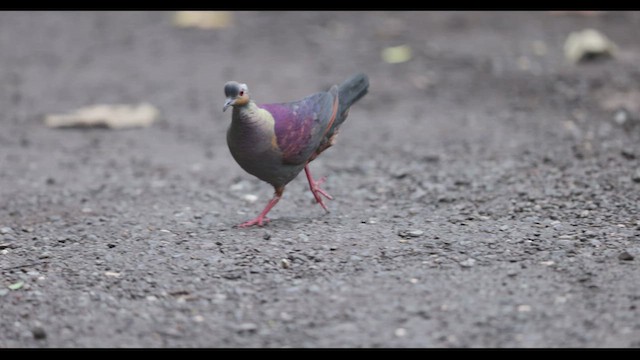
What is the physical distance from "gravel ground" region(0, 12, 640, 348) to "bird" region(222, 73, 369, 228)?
362 mm

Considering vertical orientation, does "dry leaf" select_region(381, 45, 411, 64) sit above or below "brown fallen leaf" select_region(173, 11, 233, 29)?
below

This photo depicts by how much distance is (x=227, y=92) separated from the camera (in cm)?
434

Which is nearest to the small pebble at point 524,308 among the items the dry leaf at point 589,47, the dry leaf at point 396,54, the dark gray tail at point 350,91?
the dark gray tail at point 350,91

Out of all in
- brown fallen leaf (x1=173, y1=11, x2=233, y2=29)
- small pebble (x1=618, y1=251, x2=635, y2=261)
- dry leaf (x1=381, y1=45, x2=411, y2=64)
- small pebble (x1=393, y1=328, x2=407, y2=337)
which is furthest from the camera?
brown fallen leaf (x1=173, y1=11, x2=233, y2=29)

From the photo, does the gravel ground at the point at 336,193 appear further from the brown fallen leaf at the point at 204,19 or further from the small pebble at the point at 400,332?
the brown fallen leaf at the point at 204,19

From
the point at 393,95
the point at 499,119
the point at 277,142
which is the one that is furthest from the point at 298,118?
the point at 393,95

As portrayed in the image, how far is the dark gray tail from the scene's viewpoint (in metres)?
4.99

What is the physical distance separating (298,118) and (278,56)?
A: 5430 mm

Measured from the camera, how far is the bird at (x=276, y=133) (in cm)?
446

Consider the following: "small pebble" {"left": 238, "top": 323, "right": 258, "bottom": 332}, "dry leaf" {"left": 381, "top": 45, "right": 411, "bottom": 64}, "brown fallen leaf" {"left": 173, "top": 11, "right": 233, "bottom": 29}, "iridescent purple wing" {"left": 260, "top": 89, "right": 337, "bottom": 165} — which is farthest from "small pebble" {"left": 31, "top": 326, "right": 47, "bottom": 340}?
"brown fallen leaf" {"left": 173, "top": 11, "right": 233, "bottom": 29}

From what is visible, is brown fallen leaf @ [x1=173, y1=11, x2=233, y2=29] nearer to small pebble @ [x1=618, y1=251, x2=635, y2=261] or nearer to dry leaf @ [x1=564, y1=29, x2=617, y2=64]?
dry leaf @ [x1=564, y1=29, x2=617, y2=64]

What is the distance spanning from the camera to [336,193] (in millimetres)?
5852

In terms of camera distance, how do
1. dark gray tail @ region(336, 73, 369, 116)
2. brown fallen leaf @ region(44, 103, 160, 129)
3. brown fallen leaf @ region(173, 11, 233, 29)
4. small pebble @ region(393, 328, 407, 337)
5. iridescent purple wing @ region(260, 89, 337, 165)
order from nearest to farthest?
1. small pebble @ region(393, 328, 407, 337)
2. iridescent purple wing @ region(260, 89, 337, 165)
3. dark gray tail @ region(336, 73, 369, 116)
4. brown fallen leaf @ region(44, 103, 160, 129)
5. brown fallen leaf @ region(173, 11, 233, 29)
